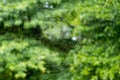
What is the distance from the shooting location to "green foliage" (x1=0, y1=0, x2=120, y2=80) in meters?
4.10

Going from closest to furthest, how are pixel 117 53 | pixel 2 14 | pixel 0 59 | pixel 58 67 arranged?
pixel 117 53, pixel 0 59, pixel 2 14, pixel 58 67

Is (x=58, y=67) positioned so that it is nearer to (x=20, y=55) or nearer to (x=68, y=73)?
(x=68, y=73)

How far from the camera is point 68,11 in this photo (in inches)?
191

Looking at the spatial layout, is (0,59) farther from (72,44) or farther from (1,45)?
(72,44)

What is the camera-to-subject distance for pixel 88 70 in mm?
4094

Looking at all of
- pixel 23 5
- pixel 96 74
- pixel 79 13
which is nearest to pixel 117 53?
pixel 96 74

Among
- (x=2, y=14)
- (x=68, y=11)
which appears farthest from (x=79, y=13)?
(x=2, y=14)

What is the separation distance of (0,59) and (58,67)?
3.67ft

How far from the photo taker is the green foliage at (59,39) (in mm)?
4102

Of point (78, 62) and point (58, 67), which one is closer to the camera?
point (78, 62)

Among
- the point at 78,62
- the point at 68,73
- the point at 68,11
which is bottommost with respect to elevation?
the point at 68,73

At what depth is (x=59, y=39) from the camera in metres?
5.53

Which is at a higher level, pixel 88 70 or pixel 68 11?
pixel 68 11

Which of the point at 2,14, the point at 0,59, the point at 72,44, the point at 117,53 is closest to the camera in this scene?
the point at 117,53
